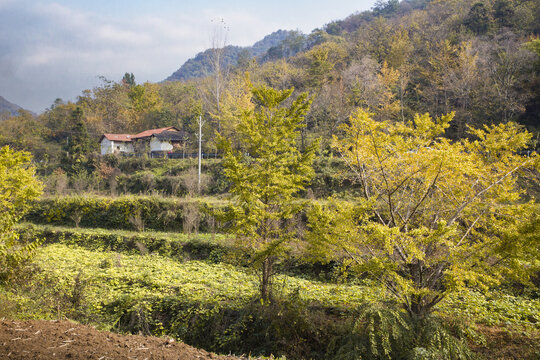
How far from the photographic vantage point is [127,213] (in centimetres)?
1702

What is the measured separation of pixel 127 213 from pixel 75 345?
47.0 feet

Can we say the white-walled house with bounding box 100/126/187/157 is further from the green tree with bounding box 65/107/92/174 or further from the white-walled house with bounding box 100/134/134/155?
the green tree with bounding box 65/107/92/174

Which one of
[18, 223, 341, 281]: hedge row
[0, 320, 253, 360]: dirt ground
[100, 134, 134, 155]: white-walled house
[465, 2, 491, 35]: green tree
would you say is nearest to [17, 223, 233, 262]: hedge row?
[18, 223, 341, 281]: hedge row

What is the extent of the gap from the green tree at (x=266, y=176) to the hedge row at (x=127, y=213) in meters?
8.36

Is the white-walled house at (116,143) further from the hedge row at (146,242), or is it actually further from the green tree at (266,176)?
the green tree at (266,176)

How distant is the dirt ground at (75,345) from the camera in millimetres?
3600

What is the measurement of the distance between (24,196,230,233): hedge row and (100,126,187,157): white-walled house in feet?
49.4

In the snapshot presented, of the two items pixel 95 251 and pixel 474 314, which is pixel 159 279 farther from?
pixel 474 314

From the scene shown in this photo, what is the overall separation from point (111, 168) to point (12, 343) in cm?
2908

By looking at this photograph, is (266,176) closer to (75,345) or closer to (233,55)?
(75,345)

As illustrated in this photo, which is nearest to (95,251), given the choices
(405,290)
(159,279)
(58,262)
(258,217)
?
(58,262)

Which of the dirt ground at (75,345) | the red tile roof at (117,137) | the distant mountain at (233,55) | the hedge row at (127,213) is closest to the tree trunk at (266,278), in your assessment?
the dirt ground at (75,345)

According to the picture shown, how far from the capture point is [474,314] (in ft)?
19.6

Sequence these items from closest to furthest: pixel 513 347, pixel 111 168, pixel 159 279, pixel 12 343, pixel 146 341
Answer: pixel 12 343
pixel 146 341
pixel 513 347
pixel 159 279
pixel 111 168
